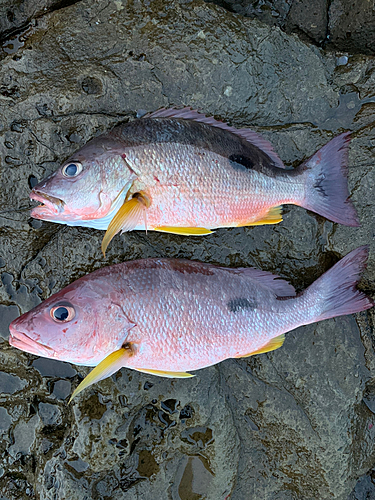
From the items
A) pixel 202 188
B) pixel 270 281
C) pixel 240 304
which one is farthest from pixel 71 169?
pixel 270 281

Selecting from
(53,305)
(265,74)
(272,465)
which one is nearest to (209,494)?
(272,465)

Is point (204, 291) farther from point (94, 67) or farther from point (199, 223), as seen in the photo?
point (94, 67)

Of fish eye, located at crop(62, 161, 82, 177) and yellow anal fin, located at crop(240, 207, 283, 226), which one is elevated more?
fish eye, located at crop(62, 161, 82, 177)

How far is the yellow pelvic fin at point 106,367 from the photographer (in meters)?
1.86

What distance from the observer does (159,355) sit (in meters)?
2.00

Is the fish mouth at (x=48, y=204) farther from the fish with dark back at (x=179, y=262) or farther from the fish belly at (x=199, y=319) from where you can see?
the fish belly at (x=199, y=319)

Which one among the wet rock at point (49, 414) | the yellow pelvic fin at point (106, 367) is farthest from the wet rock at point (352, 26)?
the wet rock at point (49, 414)

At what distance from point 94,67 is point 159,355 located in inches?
72.8

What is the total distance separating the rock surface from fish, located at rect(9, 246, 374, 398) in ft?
0.75

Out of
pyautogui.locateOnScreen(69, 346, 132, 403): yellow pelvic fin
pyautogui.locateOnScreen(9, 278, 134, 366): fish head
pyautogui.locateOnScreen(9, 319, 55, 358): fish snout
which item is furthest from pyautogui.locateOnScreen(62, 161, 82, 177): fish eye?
pyautogui.locateOnScreen(69, 346, 132, 403): yellow pelvic fin

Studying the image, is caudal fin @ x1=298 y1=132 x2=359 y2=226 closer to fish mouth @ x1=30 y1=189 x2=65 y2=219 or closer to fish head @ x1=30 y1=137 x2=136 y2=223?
fish head @ x1=30 y1=137 x2=136 y2=223

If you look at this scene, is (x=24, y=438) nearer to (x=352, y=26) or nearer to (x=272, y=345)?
(x=272, y=345)

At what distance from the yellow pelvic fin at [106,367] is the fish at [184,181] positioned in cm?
58

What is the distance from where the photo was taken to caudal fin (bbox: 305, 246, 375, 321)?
87.4 inches
